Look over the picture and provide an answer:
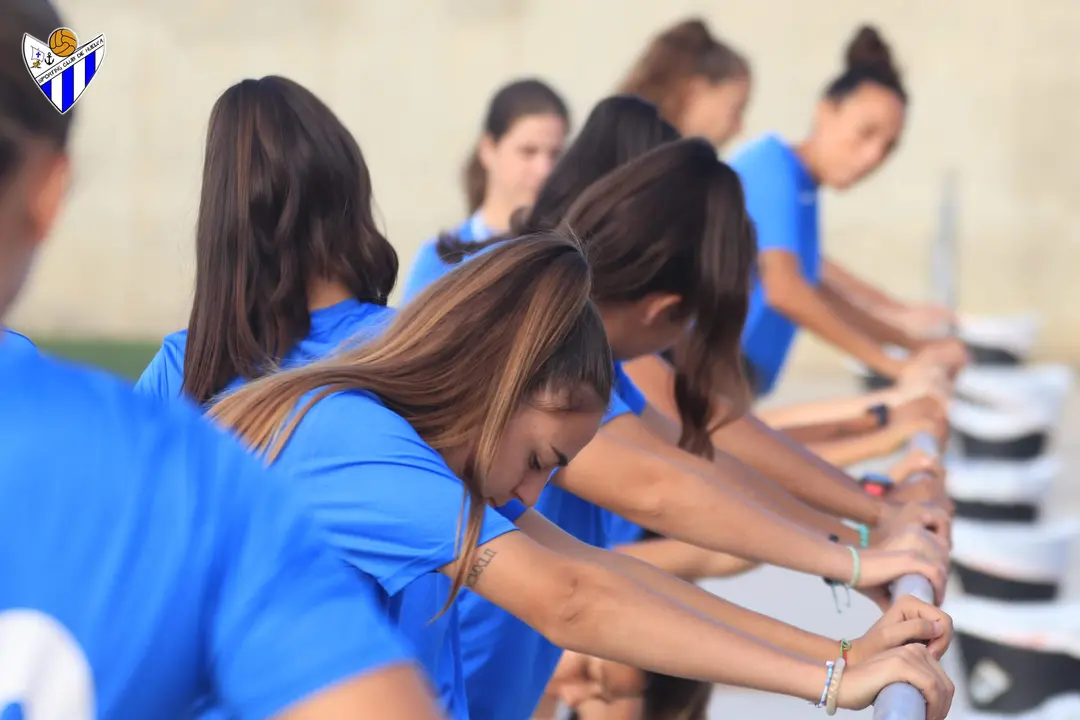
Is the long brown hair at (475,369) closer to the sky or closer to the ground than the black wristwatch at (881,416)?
closer to the ground

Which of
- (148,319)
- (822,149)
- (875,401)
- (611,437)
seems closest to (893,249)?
(148,319)

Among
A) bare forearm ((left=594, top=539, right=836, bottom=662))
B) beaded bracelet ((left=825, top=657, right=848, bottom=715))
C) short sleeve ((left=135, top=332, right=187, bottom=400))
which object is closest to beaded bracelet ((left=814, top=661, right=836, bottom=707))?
beaded bracelet ((left=825, top=657, right=848, bottom=715))

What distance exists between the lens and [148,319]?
15.0 meters

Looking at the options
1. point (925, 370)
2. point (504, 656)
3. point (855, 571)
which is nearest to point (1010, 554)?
point (925, 370)

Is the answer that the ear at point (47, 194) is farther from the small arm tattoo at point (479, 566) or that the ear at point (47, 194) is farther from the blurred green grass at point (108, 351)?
the blurred green grass at point (108, 351)

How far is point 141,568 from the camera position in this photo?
894mm

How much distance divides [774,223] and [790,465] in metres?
1.60

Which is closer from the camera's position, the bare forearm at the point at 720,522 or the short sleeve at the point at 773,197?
the bare forearm at the point at 720,522

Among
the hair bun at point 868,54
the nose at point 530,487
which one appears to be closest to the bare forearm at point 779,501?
the nose at point 530,487

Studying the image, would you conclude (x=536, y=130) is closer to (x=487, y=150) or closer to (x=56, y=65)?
(x=487, y=150)

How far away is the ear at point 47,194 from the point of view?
89 centimetres

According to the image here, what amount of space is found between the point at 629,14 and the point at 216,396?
39.3 feet

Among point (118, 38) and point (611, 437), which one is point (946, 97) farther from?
point (611, 437)

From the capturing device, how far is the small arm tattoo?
1851mm
